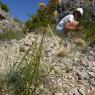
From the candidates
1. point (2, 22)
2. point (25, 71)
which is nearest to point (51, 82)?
point (25, 71)

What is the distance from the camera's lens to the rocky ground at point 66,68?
5660 millimetres

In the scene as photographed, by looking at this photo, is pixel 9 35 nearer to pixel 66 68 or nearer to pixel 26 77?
pixel 66 68

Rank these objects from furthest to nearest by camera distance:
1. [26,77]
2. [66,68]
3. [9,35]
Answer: [9,35] → [66,68] → [26,77]

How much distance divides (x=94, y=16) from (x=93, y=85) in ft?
22.4

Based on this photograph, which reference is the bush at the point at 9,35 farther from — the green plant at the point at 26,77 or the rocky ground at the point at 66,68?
the green plant at the point at 26,77

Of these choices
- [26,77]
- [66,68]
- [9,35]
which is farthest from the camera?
[9,35]

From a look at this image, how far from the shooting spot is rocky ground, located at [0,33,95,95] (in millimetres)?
5660

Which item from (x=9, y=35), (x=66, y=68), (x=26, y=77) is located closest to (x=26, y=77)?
(x=26, y=77)

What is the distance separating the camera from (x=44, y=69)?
576 centimetres

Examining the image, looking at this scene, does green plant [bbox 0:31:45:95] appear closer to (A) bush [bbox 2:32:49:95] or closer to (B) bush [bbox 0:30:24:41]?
(A) bush [bbox 2:32:49:95]

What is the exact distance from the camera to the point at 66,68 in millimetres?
6621

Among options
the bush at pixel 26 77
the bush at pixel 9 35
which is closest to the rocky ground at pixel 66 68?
the bush at pixel 26 77

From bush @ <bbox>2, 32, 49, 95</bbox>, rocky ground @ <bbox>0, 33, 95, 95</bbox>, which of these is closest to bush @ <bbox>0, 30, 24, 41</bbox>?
rocky ground @ <bbox>0, 33, 95, 95</bbox>

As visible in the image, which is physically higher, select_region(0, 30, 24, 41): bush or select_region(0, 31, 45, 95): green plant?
select_region(0, 30, 24, 41): bush
